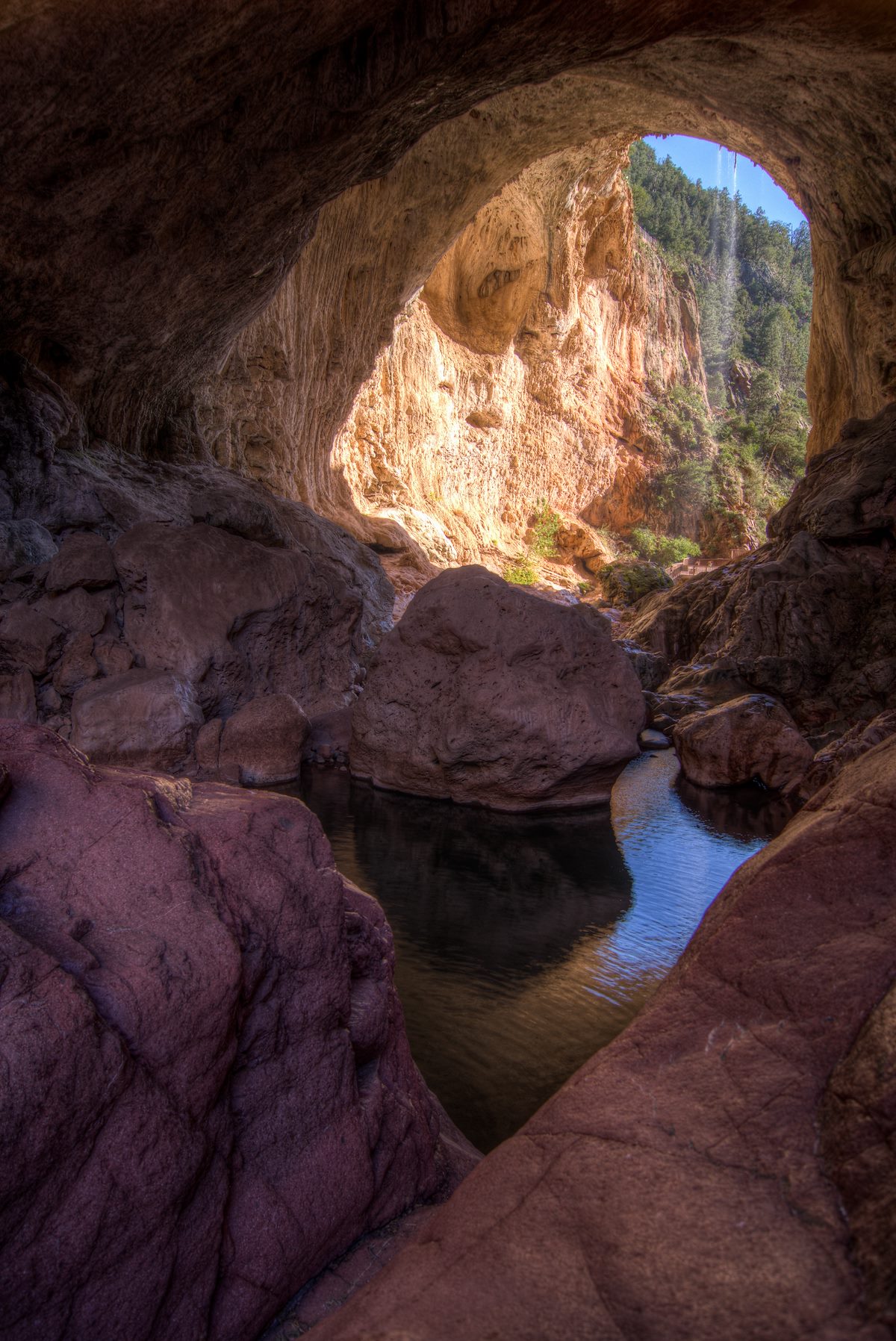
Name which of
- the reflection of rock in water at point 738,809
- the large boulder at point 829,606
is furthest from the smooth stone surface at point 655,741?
the reflection of rock in water at point 738,809

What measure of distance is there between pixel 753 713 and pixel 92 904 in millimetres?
6446

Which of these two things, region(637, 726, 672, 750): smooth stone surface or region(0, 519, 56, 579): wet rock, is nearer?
region(0, 519, 56, 579): wet rock

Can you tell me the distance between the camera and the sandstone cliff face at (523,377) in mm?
18141

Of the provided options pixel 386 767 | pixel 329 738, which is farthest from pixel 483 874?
pixel 329 738

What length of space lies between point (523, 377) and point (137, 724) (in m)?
19.0

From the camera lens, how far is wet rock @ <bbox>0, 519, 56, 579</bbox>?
22.2 ft

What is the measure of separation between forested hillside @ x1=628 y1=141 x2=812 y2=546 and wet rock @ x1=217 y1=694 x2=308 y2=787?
21.3 metres

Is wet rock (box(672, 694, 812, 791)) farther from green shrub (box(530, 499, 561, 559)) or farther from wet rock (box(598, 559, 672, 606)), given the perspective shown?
green shrub (box(530, 499, 561, 559))

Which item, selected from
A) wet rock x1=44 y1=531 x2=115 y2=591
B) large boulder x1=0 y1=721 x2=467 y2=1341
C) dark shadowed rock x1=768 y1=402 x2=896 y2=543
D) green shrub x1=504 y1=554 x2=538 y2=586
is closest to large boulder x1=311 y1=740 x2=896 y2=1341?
large boulder x1=0 y1=721 x2=467 y2=1341

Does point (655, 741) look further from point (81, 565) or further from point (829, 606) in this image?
point (81, 565)

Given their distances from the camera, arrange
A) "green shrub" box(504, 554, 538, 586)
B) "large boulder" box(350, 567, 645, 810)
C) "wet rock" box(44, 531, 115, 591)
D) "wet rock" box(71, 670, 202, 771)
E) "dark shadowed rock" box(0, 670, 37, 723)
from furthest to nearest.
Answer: "green shrub" box(504, 554, 538, 586) → "wet rock" box(44, 531, 115, 591) → "dark shadowed rock" box(0, 670, 37, 723) → "wet rock" box(71, 670, 202, 771) → "large boulder" box(350, 567, 645, 810)

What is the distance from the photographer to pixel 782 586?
9.30 meters

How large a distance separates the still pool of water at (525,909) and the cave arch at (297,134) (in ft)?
14.2

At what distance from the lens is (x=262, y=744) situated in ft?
22.3
